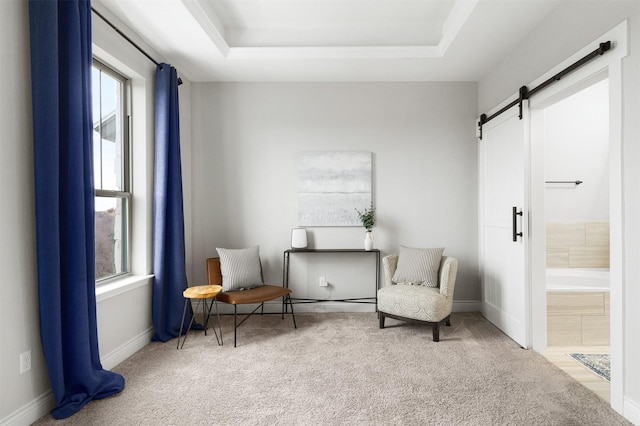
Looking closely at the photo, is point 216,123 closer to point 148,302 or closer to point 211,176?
point 211,176

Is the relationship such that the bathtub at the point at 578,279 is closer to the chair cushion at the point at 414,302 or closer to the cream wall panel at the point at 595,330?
the cream wall panel at the point at 595,330

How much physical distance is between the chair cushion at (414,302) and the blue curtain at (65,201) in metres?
2.25

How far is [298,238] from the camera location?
3982 millimetres

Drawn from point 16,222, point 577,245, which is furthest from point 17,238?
point 577,245

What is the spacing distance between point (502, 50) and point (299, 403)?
11.2 feet

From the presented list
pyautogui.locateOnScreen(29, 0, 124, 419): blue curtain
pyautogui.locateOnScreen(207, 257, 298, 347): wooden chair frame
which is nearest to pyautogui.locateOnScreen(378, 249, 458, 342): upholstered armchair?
pyautogui.locateOnScreen(207, 257, 298, 347): wooden chair frame

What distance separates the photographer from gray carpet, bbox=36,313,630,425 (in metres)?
2.04

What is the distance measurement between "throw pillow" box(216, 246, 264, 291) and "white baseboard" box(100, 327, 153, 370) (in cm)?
77

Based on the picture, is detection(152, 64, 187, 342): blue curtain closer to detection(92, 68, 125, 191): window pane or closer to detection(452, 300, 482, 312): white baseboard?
detection(92, 68, 125, 191): window pane

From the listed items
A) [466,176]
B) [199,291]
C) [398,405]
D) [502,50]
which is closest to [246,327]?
[199,291]

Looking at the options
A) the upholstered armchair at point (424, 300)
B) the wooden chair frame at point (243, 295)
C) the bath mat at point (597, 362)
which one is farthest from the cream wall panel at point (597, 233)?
the wooden chair frame at point (243, 295)

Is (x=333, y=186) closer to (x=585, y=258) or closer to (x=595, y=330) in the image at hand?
(x=595, y=330)

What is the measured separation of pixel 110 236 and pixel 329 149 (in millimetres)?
2382

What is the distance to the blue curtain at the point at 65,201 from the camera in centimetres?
196
